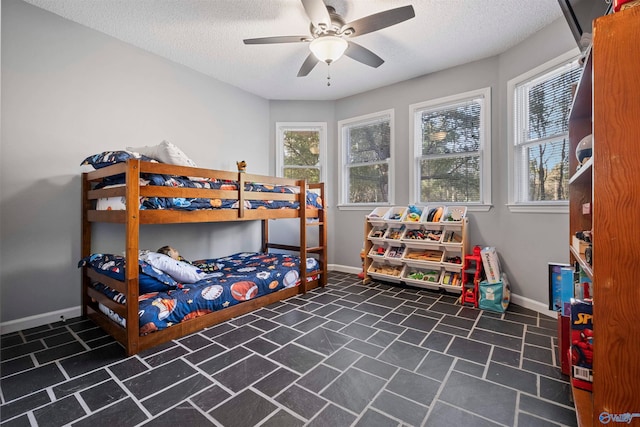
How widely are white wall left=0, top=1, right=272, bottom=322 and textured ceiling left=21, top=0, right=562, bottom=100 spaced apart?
0.22 metres

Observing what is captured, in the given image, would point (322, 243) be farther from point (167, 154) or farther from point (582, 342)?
point (582, 342)

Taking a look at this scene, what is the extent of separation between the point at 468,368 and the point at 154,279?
2.29 meters

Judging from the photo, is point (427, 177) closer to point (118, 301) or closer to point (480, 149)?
point (480, 149)

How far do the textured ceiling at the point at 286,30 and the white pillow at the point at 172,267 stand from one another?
6.97 ft

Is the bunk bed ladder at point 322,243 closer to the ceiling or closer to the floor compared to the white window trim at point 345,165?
closer to the floor

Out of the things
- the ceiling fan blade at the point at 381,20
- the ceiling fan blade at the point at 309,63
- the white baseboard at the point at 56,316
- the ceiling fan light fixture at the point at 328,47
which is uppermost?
the ceiling fan blade at the point at 309,63

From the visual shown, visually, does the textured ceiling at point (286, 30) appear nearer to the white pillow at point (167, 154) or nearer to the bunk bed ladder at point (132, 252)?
the white pillow at point (167, 154)

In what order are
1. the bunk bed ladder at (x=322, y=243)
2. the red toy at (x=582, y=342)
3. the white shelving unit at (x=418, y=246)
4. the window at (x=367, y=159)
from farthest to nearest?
the window at (x=367, y=159) → the bunk bed ladder at (x=322, y=243) → the white shelving unit at (x=418, y=246) → the red toy at (x=582, y=342)

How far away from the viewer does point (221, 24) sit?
8.60ft

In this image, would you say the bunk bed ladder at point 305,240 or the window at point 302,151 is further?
the window at point 302,151

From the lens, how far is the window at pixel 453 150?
130 inches

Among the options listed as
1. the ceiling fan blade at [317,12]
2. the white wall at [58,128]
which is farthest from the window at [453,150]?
the white wall at [58,128]

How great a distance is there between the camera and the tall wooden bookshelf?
0.88 m

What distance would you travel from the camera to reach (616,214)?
902mm
